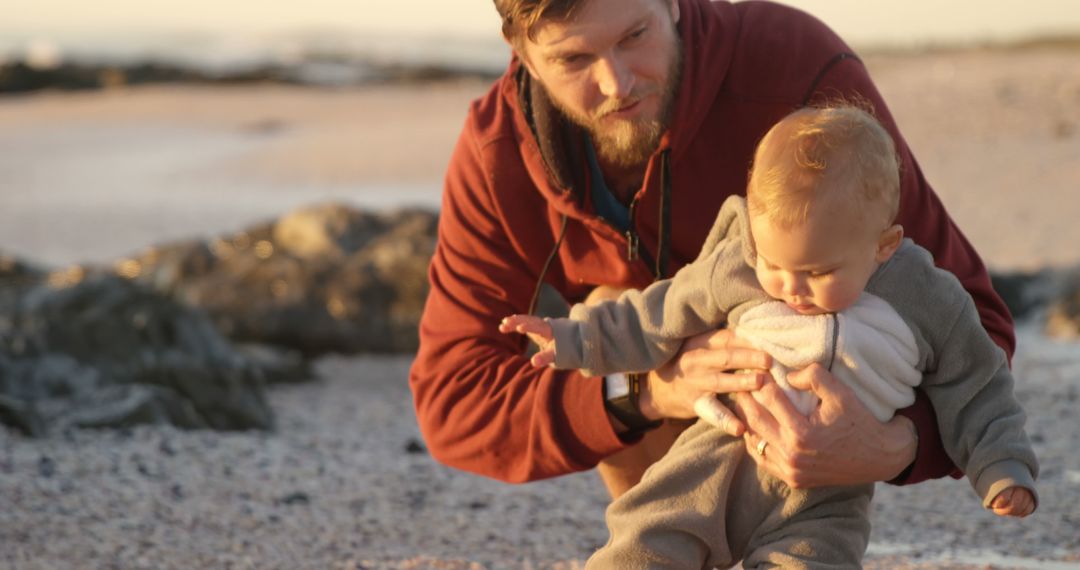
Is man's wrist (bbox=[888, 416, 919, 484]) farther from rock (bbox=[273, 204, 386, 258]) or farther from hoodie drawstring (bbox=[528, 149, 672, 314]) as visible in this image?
rock (bbox=[273, 204, 386, 258])

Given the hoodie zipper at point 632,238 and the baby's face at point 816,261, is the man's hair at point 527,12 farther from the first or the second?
the baby's face at point 816,261

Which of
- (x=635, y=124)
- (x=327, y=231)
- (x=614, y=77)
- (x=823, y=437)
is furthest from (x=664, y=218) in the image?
(x=327, y=231)

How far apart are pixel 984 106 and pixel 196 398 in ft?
37.7

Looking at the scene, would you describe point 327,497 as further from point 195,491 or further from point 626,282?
point 626,282

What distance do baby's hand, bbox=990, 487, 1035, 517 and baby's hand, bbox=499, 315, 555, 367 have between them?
968 millimetres

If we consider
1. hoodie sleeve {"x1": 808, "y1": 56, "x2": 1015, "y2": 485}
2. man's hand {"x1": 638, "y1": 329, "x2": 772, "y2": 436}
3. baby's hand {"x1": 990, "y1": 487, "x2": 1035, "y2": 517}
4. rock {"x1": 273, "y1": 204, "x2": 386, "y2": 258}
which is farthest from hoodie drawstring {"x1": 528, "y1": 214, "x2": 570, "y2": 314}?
rock {"x1": 273, "y1": 204, "x2": 386, "y2": 258}

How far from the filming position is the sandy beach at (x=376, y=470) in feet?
14.4

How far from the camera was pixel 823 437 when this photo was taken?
120 inches

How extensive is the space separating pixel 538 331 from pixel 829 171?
74cm

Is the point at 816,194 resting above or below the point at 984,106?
above

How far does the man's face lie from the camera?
350 cm

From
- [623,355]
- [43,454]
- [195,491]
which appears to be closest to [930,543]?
[623,355]

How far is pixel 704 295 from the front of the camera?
3197 mm

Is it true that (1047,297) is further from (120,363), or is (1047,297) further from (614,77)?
(614,77)
